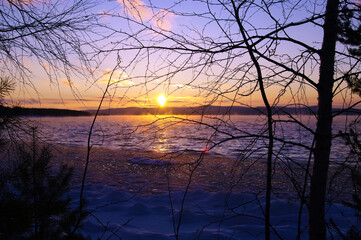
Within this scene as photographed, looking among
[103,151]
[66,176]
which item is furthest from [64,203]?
[103,151]

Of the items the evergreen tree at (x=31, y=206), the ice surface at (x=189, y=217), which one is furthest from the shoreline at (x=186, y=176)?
the evergreen tree at (x=31, y=206)

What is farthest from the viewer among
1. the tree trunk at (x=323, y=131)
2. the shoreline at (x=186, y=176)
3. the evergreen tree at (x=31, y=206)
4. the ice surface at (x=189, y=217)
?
the shoreline at (x=186, y=176)

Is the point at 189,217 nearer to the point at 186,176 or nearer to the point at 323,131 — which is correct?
the point at 186,176

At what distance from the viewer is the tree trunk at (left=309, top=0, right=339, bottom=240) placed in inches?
78.2

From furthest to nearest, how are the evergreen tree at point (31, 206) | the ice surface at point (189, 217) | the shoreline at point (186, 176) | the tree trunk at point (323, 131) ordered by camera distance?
the shoreline at point (186, 176), the ice surface at point (189, 217), the evergreen tree at point (31, 206), the tree trunk at point (323, 131)

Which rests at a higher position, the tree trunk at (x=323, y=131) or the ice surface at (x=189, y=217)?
the tree trunk at (x=323, y=131)

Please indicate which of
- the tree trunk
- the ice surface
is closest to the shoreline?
the ice surface

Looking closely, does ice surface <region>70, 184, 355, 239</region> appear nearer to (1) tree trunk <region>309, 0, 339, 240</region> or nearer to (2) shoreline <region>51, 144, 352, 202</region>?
(2) shoreline <region>51, 144, 352, 202</region>

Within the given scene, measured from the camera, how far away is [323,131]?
2004 millimetres

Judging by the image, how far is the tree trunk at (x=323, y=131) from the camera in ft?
6.51

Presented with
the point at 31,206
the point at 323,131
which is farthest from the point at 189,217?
the point at 323,131

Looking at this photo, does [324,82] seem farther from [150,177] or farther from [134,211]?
[150,177]

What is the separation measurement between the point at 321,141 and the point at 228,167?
8536 mm

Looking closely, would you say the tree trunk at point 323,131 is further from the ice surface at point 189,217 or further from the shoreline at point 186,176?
the shoreline at point 186,176
